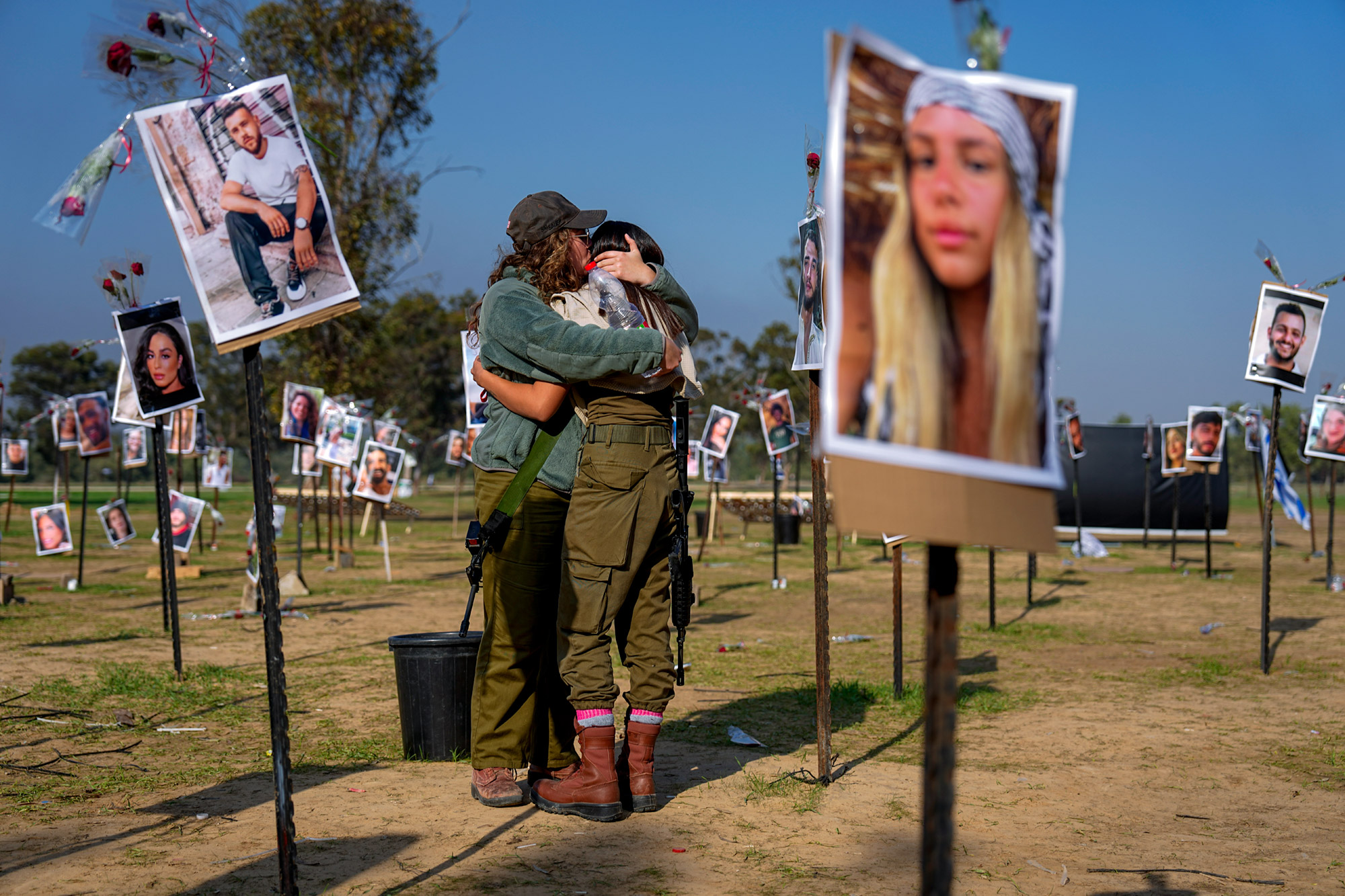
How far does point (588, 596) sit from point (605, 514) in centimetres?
28

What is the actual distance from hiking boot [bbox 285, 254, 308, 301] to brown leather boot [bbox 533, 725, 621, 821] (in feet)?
5.87

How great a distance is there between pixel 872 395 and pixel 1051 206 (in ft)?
1.41

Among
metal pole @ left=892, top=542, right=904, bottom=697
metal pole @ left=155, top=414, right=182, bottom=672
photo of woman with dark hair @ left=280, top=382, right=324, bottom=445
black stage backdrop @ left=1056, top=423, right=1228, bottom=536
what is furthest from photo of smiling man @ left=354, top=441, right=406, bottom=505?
black stage backdrop @ left=1056, top=423, right=1228, bottom=536

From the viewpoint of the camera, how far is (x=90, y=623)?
8.84 meters

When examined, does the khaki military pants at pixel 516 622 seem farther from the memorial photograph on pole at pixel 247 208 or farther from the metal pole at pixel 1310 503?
the metal pole at pixel 1310 503

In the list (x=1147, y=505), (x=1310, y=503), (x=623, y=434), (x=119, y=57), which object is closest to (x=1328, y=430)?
(x=1310, y=503)

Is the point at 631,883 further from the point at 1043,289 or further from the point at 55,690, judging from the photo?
the point at 55,690

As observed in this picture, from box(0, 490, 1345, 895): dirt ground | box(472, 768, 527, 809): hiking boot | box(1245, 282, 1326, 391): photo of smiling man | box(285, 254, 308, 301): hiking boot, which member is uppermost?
box(1245, 282, 1326, 391): photo of smiling man

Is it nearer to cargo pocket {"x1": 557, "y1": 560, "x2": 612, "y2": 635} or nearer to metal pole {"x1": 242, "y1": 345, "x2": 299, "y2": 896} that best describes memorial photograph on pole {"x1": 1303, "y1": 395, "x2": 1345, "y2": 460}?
cargo pocket {"x1": 557, "y1": 560, "x2": 612, "y2": 635}

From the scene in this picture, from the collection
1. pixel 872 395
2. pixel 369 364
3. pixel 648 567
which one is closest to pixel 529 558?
pixel 648 567

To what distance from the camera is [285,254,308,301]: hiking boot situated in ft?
8.13

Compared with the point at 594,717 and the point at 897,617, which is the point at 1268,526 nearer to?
the point at 897,617

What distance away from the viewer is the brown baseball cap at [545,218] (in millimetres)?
3670

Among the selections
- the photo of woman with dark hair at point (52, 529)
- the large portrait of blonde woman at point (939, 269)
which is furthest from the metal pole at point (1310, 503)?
the photo of woman with dark hair at point (52, 529)
